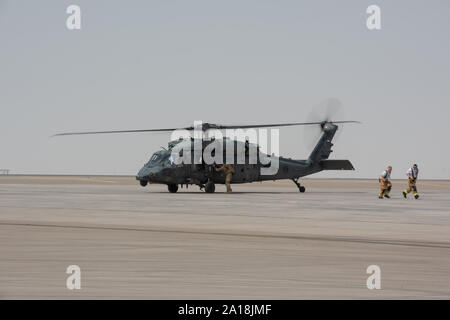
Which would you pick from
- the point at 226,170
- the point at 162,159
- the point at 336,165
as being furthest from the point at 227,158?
the point at 336,165

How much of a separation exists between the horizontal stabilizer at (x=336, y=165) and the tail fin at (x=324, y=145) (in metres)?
0.68

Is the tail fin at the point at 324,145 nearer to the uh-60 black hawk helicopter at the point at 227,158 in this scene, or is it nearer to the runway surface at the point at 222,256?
the uh-60 black hawk helicopter at the point at 227,158

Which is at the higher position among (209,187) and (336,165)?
(336,165)

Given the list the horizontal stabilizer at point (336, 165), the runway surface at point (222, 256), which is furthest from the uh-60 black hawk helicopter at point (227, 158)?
the runway surface at point (222, 256)

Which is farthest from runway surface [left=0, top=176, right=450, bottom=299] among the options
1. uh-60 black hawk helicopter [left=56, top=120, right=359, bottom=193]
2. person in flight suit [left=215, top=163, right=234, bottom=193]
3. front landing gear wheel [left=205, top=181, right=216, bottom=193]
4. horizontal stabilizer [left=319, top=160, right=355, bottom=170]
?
horizontal stabilizer [left=319, top=160, right=355, bottom=170]

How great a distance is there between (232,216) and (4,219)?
7372 mm

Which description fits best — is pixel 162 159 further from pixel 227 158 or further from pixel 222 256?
pixel 222 256

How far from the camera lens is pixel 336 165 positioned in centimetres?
5944

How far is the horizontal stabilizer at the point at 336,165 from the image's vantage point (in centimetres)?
5867

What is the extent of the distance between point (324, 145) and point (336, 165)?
7.31 ft

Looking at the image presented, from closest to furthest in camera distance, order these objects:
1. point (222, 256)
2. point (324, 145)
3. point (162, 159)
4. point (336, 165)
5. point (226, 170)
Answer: point (222, 256), point (162, 159), point (226, 170), point (336, 165), point (324, 145)

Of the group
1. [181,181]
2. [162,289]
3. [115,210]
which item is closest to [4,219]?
[115,210]

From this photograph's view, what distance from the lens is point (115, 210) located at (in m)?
32.1

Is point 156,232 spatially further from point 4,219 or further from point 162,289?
point 162,289
